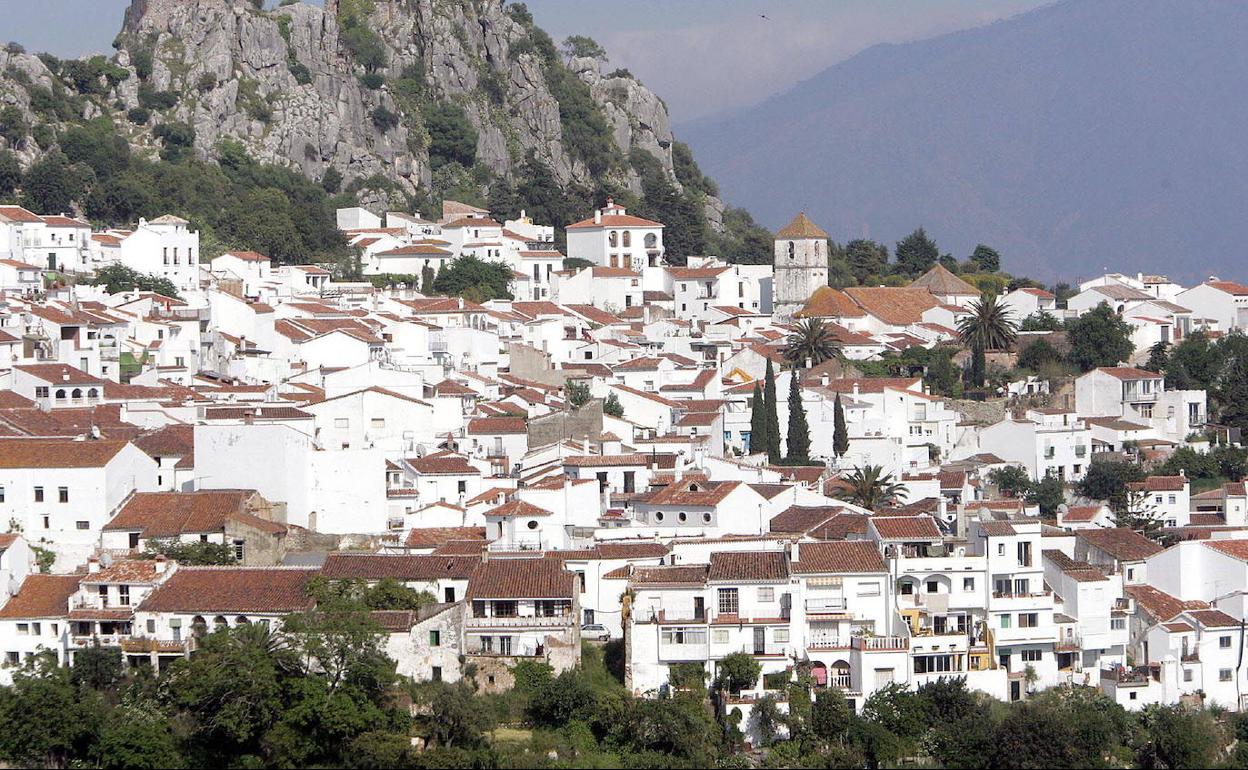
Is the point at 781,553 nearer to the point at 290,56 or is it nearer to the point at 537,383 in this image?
the point at 537,383

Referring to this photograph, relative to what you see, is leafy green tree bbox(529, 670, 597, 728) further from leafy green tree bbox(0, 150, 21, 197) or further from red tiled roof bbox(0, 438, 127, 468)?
leafy green tree bbox(0, 150, 21, 197)

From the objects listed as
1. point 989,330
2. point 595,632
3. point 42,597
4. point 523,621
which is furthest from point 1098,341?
point 42,597

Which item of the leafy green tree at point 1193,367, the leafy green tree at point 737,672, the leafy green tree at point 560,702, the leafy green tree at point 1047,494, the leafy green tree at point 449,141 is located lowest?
the leafy green tree at point 560,702

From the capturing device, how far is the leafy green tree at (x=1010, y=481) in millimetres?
51656

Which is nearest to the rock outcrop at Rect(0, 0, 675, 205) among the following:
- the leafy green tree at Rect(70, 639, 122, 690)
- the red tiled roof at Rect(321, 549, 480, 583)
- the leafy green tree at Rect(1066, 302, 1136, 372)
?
the leafy green tree at Rect(1066, 302, 1136, 372)

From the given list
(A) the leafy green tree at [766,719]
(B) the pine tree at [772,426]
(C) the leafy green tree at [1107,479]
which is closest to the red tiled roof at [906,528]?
(A) the leafy green tree at [766,719]

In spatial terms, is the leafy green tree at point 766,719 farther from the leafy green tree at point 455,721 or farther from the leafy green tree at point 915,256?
the leafy green tree at point 915,256

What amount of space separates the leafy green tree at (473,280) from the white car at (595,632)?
38018 mm

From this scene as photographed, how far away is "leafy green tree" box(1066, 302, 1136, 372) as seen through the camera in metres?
64.2

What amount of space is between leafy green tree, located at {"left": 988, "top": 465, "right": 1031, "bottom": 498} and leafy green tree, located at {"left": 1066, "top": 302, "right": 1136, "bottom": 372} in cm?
1227

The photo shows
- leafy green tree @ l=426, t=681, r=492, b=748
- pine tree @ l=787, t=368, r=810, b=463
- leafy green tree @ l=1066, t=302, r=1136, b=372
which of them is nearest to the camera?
leafy green tree @ l=426, t=681, r=492, b=748

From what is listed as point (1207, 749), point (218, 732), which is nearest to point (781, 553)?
point (1207, 749)

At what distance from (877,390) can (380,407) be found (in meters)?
15.6

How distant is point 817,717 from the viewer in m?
33.2
